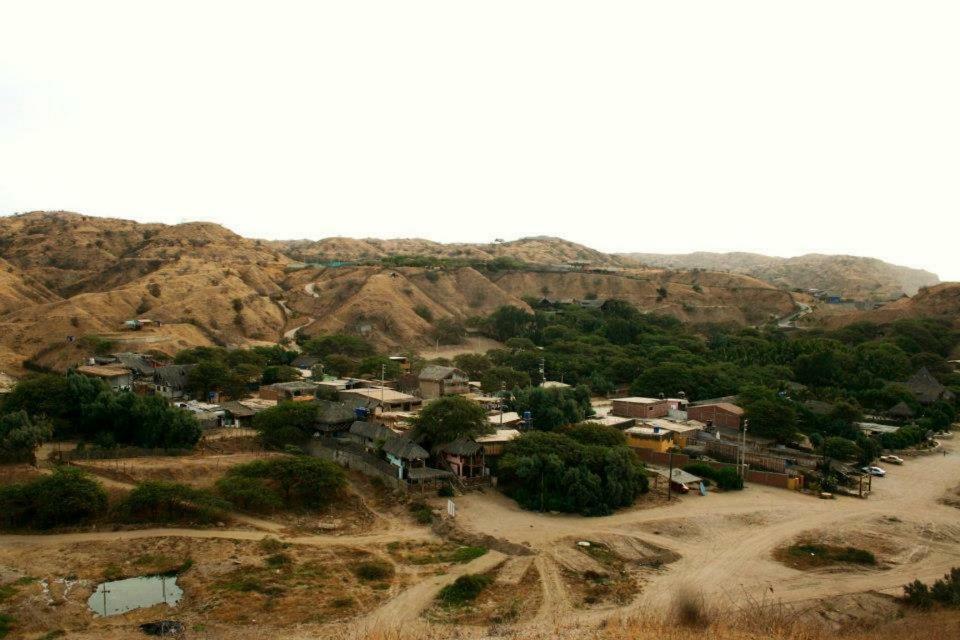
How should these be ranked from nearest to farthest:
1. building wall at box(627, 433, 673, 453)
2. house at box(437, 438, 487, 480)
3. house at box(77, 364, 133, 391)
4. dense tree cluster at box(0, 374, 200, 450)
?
house at box(437, 438, 487, 480)
dense tree cluster at box(0, 374, 200, 450)
building wall at box(627, 433, 673, 453)
house at box(77, 364, 133, 391)

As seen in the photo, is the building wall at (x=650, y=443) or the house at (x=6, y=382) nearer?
the building wall at (x=650, y=443)

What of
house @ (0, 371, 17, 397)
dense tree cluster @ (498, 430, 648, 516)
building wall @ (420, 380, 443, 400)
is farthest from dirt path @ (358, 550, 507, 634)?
house @ (0, 371, 17, 397)

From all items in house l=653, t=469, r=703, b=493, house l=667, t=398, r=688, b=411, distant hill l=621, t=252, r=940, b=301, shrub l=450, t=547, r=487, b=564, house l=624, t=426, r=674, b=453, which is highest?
distant hill l=621, t=252, r=940, b=301

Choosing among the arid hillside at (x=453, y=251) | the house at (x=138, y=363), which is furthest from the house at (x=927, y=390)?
the arid hillside at (x=453, y=251)

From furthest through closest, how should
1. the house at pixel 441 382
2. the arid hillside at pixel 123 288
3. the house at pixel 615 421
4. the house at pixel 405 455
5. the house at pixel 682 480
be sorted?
the arid hillside at pixel 123 288
the house at pixel 441 382
the house at pixel 615 421
the house at pixel 682 480
the house at pixel 405 455

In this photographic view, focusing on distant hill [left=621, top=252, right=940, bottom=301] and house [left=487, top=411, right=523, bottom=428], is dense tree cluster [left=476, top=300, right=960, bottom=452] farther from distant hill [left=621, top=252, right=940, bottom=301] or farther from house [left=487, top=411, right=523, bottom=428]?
distant hill [left=621, top=252, right=940, bottom=301]

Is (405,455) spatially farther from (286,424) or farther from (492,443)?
(286,424)

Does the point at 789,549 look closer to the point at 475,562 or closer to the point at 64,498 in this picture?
the point at 475,562

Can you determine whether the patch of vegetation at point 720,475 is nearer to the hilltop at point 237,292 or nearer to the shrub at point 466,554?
the shrub at point 466,554
